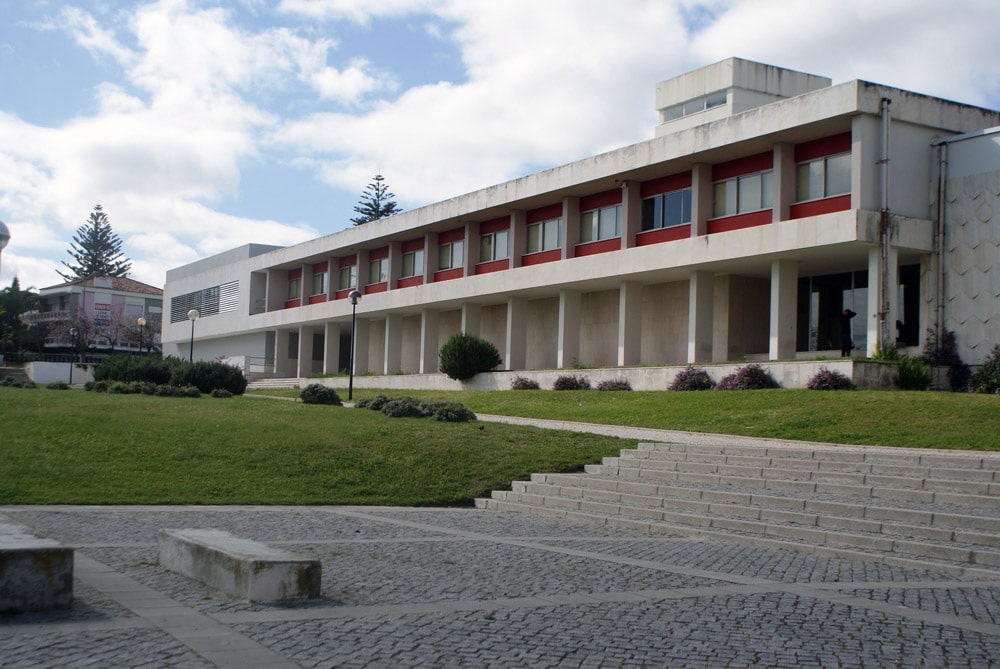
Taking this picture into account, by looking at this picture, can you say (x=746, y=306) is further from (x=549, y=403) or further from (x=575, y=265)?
(x=549, y=403)

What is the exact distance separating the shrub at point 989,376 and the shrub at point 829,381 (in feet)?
10.8

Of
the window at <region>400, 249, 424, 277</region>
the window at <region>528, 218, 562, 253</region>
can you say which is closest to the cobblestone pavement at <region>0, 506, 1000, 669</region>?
the window at <region>528, 218, 562, 253</region>

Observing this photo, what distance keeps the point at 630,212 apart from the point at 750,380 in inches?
376

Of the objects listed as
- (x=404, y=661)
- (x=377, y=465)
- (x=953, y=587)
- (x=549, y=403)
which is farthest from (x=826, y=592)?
(x=549, y=403)

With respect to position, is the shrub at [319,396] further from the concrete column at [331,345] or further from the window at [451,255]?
the concrete column at [331,345]

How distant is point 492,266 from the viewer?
42.8m

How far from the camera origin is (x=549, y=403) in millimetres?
29375

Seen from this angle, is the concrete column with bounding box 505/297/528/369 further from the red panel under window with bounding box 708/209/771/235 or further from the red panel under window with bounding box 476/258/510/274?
the red panel under window with bounding box 708/209/771/235

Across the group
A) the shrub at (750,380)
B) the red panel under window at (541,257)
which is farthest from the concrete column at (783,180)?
the red panel under window at (541,257)

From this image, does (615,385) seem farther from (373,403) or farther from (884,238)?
(373,403)

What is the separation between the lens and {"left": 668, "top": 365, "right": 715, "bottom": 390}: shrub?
95.1 ft

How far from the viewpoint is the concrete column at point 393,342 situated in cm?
4875

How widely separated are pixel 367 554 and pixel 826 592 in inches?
161

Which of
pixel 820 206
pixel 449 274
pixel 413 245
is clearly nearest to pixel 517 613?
pixel 820 206
